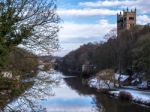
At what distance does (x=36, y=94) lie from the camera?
13664 mm

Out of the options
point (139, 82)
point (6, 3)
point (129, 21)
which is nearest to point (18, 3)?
point (6, 3)

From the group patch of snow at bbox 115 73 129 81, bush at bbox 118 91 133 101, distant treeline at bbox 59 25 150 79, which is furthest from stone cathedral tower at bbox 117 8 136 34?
bush at bbox 118 91 133 101

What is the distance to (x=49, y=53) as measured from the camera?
14.3m

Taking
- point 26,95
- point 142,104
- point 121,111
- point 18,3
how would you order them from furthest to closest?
1. point 142,104
2. point 121,111
3. point 18,3
4. point 26,95

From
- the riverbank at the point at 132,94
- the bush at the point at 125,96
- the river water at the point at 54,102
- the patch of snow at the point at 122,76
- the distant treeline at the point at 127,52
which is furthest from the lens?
the patch of snow at the point at 122,76

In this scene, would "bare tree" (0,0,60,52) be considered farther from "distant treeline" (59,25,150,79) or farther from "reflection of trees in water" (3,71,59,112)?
"distant treeline" (59,25,150,79)

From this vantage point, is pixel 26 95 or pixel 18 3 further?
pixel 18 3

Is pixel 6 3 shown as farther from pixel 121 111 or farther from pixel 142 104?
pixel 142 104

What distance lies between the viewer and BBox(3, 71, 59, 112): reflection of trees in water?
13.4m

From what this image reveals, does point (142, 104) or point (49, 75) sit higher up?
point (49, 75)

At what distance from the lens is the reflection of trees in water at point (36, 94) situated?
43.9 ft

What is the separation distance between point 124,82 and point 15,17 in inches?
2434

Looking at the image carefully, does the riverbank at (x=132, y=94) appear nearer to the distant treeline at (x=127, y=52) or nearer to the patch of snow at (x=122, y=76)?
the distant treeline at (x=127, y=52)

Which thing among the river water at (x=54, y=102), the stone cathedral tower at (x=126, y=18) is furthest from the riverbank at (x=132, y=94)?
the stone cathedral tower at (x=126, y=18)
